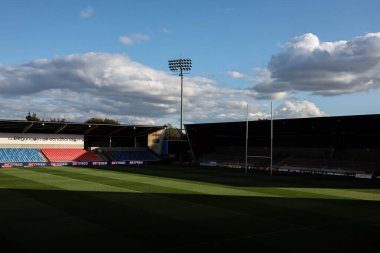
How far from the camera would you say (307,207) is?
920 inches

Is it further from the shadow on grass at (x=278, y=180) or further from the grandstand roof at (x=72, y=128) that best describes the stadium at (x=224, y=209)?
the grandstand roof at (x=72, y=128)

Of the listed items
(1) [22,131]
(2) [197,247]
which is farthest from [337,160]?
(1) [22,131]

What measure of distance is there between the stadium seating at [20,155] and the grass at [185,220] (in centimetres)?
3539

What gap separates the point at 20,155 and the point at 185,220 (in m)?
53.9

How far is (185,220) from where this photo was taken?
1886cm

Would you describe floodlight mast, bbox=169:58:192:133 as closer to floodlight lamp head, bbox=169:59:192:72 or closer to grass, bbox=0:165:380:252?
floodlight lamp head, bbox=169:59:192:72

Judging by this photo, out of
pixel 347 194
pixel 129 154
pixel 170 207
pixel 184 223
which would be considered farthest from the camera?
pixel 129 154

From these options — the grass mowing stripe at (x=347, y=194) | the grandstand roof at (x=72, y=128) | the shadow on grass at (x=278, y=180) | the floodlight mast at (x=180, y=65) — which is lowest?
the shadow on grass at (x=278, y=180)

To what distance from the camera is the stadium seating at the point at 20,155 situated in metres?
63.1

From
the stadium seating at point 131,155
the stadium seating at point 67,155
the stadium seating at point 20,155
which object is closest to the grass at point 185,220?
the stadium seating at point 20,155

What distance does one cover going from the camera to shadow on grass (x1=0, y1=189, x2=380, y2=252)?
14.3 meters

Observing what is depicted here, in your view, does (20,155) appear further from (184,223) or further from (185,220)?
(184,223)

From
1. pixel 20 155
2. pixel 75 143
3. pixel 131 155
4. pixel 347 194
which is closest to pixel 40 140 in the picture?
pixel 20 155

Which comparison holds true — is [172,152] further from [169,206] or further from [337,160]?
[169,206]
